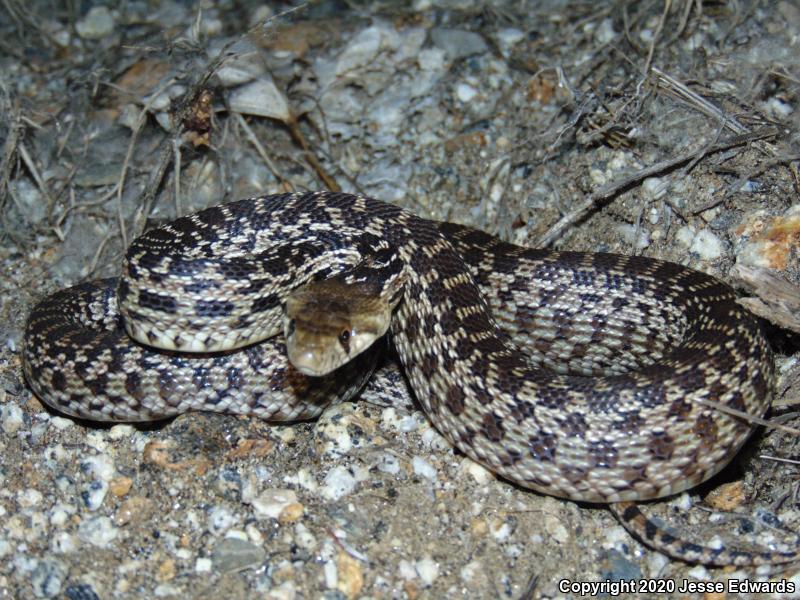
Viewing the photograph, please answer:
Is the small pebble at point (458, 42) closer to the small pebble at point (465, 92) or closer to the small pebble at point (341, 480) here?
the small pebble at point (465, 92)

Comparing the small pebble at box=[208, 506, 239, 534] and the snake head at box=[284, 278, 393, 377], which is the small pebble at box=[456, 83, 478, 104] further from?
the small pebble at box=[208, 506, 239, 534]

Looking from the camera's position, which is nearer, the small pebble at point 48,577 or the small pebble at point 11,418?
the small pebble at point 48,577

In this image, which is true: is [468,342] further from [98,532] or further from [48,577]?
[48,577]

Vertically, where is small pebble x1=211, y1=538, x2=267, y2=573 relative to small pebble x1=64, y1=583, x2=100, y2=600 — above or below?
below

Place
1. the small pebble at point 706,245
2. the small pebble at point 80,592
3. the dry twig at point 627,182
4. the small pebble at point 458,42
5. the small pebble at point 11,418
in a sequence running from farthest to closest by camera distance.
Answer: the small pebble at point 458,42 < the dry twig at point 627,182 < the small pebble at point 706,245 < the small pebble at point 11,418 < the small pebble at point 80,592

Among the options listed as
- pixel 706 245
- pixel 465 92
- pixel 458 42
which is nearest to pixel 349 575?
pixel 706 245

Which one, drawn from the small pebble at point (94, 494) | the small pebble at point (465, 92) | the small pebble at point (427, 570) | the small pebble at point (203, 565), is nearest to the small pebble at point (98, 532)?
the small pebble at point (94, 494)

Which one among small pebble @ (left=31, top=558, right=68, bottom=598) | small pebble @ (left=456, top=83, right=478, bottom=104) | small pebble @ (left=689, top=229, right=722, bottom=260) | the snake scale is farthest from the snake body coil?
small pebble @ (left=456, top=83, right=478, bottom=104)
